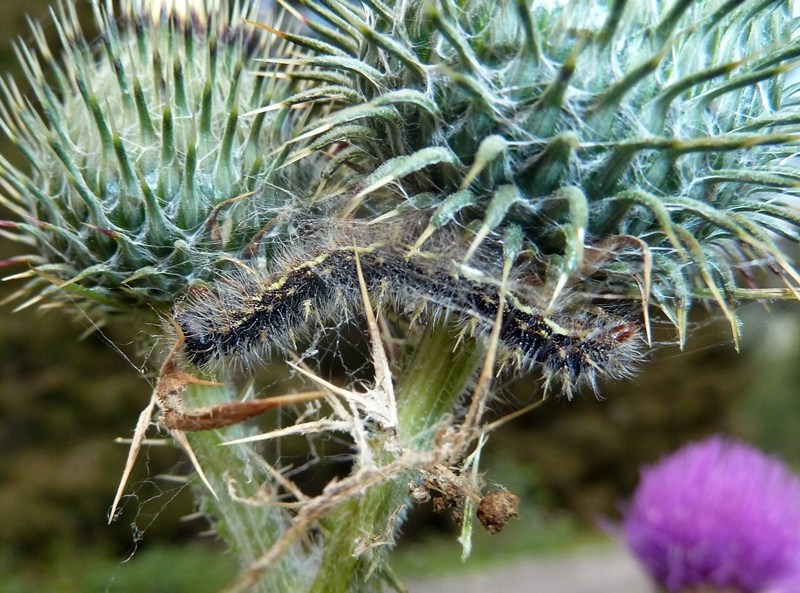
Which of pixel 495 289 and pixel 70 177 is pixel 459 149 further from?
pixel 70 177

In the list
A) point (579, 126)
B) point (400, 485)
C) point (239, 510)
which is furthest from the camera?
point (239, 510)

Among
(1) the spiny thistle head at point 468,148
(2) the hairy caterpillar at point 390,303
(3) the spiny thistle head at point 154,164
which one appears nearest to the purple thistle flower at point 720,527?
(1) the spiny thistle head at point 468,148

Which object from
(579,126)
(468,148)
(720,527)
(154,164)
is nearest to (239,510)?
(154,164)

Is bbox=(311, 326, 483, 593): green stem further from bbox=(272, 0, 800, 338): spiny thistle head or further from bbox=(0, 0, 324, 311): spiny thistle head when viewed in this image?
bbox=(0, 0, 324, 311): spiny thistle head

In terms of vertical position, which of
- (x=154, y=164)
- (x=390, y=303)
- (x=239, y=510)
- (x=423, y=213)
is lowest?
(x=239, y=510)

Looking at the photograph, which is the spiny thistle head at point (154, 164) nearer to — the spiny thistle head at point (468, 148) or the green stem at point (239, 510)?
the spiny thistle head at point (468, 148)

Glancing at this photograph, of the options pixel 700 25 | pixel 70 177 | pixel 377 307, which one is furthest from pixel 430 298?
pixel 70 177

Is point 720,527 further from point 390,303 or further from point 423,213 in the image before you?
point 423,213

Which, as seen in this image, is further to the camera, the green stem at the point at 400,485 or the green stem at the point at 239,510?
the green stem at the point at 239,510
